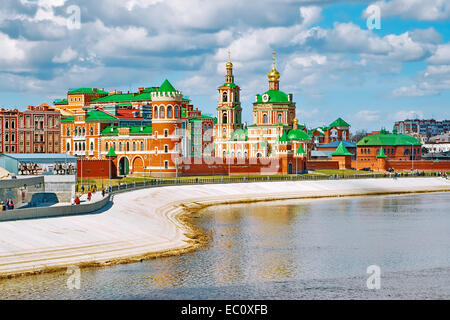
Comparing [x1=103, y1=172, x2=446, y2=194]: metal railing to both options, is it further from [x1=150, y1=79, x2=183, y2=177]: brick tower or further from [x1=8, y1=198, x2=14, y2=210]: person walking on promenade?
[x1=8, y1=198, x2=14, y2=210]: person walking on promenade

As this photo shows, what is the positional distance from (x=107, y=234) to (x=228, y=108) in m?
99.2

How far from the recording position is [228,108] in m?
147

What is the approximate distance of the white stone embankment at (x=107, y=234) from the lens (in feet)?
136

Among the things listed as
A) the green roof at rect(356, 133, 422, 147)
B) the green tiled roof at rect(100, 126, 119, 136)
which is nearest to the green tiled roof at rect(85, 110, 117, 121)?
the green tiled roof at rect(100, 126, 119, 136)

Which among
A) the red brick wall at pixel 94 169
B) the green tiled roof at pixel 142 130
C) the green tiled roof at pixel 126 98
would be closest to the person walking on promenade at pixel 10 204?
the red brick wall at pixel 94 169

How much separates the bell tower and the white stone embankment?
5943cm

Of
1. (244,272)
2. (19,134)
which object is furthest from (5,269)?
(19,134)

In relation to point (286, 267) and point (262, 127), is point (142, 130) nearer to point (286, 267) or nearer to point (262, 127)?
point (262, 127)

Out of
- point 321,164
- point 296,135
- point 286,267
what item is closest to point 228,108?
point 296,135

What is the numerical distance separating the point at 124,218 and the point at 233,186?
42244 millimetres

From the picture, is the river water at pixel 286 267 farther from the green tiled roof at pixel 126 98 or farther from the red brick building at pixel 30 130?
the green tiled roof at pixel 126 98

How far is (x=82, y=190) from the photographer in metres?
A: 72.7

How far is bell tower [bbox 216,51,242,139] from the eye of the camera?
147 meters

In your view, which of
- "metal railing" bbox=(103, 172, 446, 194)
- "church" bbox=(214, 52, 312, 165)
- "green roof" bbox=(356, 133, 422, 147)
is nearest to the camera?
"metal railing" bbox=(103, 172, 446, 194)
